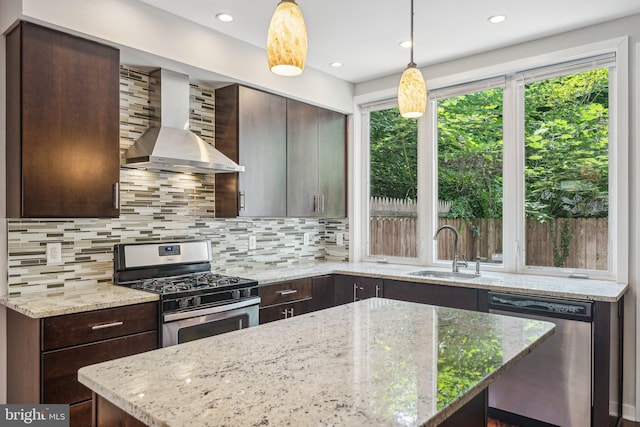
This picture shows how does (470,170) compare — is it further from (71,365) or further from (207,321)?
(71,365)

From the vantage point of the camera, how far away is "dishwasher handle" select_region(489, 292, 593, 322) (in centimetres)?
263

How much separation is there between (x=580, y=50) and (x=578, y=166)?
0.82m

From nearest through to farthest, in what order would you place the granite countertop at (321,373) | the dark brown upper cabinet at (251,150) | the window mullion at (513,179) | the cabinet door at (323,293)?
the granite countertop at (321,373), the dark brown upper cabinet at (251,150), the window mullion at (513,179), the cabinet door at (323,293)

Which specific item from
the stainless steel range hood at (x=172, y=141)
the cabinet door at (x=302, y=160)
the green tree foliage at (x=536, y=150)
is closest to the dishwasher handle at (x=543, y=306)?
the green tree foliage at (x=536, y=150)

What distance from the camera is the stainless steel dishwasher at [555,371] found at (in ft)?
8.58

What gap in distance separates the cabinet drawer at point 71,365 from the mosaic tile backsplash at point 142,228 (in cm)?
64

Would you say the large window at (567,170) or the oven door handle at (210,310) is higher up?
the large window at (567,170)

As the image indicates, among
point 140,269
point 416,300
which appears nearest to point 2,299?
point 140,269

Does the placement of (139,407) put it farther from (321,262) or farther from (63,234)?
(321,262)

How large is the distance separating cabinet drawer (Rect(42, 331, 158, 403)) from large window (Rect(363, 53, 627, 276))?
8.80 feet

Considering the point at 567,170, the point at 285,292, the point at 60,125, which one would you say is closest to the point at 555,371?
the point at 567,170

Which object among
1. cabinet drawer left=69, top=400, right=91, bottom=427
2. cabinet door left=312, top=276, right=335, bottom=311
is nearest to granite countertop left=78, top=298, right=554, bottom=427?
cabinet drawer left=69, top=400, right=91, bottom=427

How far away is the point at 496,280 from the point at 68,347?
2654mm

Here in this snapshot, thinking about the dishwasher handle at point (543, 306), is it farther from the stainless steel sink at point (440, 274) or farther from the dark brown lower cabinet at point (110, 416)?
the dark brown lower cabinet at point (110, 416)
